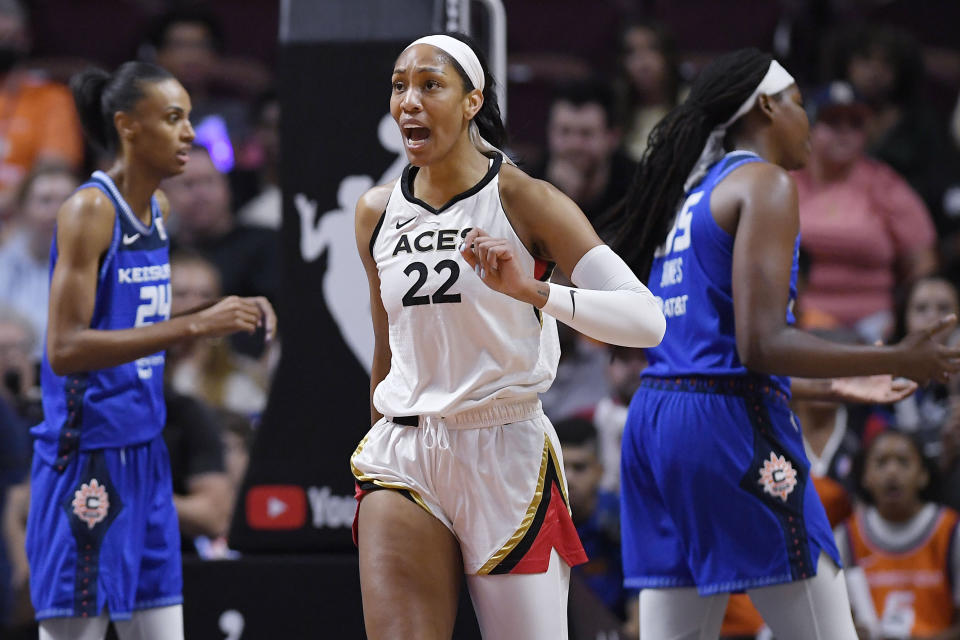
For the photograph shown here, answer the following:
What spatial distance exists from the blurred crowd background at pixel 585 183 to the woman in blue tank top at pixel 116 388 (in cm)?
84

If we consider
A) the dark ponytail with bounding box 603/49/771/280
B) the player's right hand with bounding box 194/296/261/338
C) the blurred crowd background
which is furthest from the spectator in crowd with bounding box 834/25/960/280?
the player's right hand with bounding box 194/296/261/338

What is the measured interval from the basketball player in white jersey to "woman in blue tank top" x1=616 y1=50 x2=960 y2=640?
21.0 inches

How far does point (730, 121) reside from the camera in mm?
4230

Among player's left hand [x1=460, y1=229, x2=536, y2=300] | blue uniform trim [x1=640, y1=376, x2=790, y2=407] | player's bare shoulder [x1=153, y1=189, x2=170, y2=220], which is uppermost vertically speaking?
player's bare shoulder [x1=153, y1=189, x2=170, y2=220]

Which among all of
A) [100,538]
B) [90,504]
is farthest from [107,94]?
[100,538]

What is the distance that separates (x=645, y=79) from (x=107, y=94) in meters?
3.92

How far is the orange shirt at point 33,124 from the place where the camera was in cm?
859

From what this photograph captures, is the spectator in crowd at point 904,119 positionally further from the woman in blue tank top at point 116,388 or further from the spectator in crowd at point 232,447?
the woman in blue tank top at point 116,388

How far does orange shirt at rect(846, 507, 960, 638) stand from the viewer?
19.5 feet

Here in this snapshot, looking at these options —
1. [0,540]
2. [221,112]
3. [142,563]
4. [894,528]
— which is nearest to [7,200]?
[221,112]

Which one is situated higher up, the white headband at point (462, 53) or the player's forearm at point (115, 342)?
the white headband at point (462, 53)

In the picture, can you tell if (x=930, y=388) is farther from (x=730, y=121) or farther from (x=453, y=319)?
(x=453, y=319)

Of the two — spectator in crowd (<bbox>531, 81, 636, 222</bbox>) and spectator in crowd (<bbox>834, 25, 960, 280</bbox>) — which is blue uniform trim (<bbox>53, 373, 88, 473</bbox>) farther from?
spectator in crowd (<bbox>834, 25, 960, 280</bbox>)

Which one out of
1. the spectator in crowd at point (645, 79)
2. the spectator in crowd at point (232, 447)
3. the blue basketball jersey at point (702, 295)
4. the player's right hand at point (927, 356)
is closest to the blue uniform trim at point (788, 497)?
the blue basketball jersey at point (702, 295)
